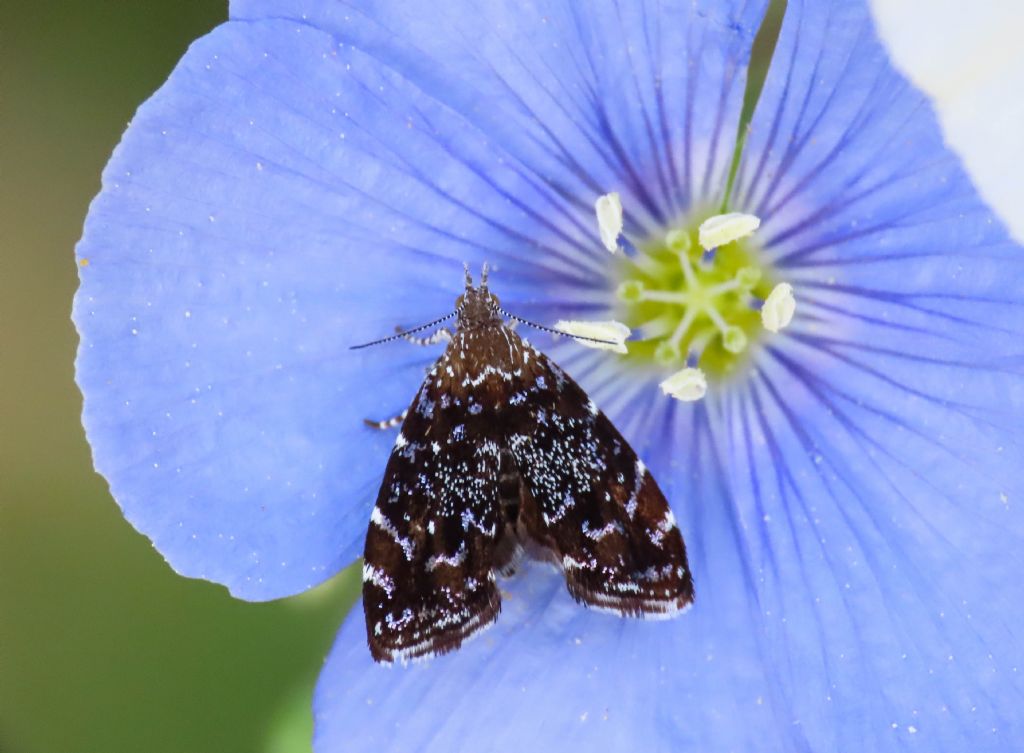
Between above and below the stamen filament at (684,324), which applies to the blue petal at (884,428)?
below

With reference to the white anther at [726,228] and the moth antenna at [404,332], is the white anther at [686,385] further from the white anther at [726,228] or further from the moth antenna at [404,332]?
the moth antenna at [404,332]

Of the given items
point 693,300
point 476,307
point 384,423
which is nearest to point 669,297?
point 693,300

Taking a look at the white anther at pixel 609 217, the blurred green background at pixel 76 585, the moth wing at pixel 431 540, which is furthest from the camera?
the blurred green background at pixel 76 585

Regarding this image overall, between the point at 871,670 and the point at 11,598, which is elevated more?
the point at 11,598

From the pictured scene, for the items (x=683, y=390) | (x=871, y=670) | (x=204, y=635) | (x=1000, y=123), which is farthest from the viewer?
(x=204, y=635)

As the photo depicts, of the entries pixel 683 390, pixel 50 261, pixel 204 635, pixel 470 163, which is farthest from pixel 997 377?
pixel 50 261

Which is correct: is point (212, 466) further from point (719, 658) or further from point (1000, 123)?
point (1000, 123)

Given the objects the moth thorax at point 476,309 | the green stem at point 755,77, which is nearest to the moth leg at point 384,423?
the moth thorax at point 476,309

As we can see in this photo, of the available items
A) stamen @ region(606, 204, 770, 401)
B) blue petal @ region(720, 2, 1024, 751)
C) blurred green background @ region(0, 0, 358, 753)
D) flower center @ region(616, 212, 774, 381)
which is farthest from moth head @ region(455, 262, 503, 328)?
blurred green background @ region(0, 0, 358, 753)

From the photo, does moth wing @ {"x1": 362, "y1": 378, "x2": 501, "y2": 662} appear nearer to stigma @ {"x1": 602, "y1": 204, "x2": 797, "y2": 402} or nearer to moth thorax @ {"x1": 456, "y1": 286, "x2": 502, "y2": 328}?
moth thorax @ {"x1": 456, "y1": 286, "x2": 502, "y2": 328}
